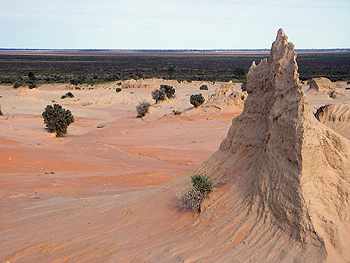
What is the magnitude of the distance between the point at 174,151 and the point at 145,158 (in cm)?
157

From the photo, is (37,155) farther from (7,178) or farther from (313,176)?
(313,176)

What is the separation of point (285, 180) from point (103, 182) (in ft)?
25.4

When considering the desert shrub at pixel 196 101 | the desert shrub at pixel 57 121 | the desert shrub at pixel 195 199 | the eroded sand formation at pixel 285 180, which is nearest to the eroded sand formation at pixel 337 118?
the eroded sand formation at pixel 285 180

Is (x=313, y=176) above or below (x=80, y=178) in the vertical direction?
above

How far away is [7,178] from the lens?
47.9 feet

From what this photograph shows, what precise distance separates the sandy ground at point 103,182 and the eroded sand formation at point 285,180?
22.3 inches

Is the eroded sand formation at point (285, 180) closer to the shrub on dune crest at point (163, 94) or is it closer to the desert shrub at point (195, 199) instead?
the desert shrub at point (195, 199)

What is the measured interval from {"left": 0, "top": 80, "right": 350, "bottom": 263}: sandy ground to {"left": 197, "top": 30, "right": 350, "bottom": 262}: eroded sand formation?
1.86 feet

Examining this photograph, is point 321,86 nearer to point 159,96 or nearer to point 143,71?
point 159,96

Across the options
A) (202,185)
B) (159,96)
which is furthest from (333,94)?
(202,185)

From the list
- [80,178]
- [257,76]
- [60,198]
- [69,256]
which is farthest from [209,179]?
[80,178]

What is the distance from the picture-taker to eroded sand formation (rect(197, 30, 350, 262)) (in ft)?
21.9

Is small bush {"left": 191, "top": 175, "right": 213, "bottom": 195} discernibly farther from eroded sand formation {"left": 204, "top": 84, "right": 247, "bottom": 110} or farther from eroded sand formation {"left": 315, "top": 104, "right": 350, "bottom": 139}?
eroded sand formation {"left": 204, "top": 84, "right": 247, "bottom": 110}

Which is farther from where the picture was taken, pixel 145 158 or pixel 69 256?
pixel 145 158
